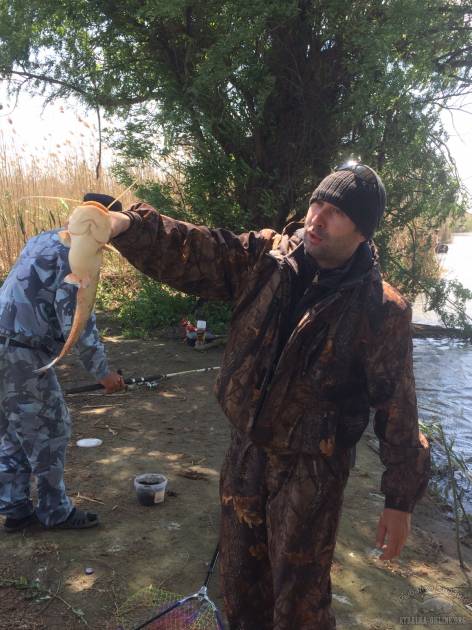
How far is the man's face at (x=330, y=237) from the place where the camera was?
215 centimetres

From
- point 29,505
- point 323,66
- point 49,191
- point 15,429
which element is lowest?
point 29,505

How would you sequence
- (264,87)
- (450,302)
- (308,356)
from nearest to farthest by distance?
1. (308,356)
2. (264,87)
3. (450,302)

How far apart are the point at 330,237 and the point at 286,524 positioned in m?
1.16

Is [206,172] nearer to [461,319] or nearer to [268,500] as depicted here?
[461,319]

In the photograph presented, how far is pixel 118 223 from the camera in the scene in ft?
6.26

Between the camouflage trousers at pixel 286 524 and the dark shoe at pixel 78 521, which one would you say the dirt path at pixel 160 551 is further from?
the camouflage trousers at pixel 286 524

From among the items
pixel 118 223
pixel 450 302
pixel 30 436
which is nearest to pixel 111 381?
pixel 30 436

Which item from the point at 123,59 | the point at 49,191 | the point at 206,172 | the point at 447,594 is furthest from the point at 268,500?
the point at 49,191

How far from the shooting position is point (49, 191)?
33.2 feet

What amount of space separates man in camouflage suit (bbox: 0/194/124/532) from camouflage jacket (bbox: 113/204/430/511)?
119cm

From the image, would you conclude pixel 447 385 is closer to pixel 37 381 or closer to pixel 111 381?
pixel 111 381

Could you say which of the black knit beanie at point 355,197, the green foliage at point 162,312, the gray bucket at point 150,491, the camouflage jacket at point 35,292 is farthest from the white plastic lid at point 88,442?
the green foliage at point 162,312

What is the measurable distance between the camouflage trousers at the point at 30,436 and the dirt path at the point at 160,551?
0.65 feet

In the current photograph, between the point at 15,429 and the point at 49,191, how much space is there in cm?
769
